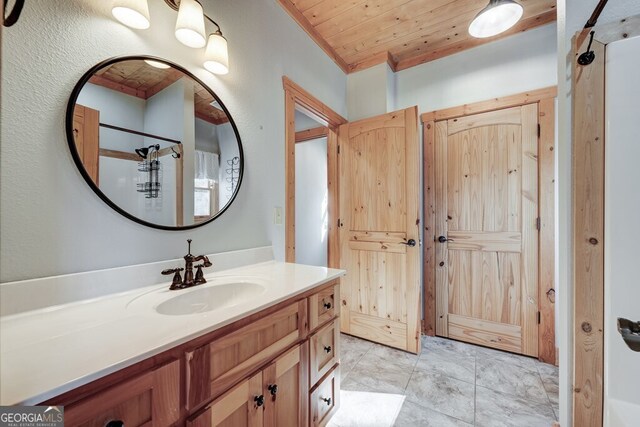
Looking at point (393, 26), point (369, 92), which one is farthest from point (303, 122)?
point (393, 26)

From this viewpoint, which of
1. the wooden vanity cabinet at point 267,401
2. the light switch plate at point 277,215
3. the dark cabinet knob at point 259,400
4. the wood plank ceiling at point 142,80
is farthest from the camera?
the light switch plate at point 277,215

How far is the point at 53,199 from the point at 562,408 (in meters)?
2.23

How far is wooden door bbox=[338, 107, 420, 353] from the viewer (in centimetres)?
211

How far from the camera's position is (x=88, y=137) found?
939 millimetres

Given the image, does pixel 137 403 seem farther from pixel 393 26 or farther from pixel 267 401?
pixel 393 26

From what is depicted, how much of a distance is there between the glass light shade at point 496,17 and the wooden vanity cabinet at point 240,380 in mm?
1721

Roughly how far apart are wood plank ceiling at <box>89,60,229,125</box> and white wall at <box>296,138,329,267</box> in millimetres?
2405

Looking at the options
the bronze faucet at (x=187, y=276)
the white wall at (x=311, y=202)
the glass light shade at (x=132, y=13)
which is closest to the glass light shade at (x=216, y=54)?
the glass light shade at (x=132, y=13)

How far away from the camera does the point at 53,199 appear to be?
85 cm

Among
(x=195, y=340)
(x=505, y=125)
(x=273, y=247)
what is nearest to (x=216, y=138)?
(x=273, y=247)

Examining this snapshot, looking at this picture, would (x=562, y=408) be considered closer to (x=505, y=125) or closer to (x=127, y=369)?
(x=127, y=369)

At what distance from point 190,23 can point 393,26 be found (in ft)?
Answer: 5.38

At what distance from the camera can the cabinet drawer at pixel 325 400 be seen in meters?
1.21

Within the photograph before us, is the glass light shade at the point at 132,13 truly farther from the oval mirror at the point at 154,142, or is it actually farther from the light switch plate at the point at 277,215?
the light switch plate at the point at 277,215
